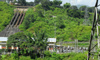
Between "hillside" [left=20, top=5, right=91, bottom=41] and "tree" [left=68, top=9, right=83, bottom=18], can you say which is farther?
"tree" [left=68, top=9, right=83, bottom=18]

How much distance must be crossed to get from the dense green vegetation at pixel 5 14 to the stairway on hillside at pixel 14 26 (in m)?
0.77

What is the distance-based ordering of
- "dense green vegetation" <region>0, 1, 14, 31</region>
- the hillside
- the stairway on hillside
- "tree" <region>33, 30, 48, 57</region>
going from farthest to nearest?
"dense green vegetation" <region>0, 1, 14, 31</region>
the stairway on hillside
the hillside
"tree" <region>33, 30, 48, 57</region>

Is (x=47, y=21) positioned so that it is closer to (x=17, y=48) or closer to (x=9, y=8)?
(x=9, y=8)

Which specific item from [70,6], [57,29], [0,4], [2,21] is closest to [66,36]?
[57,29]

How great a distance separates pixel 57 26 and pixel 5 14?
10981 mm

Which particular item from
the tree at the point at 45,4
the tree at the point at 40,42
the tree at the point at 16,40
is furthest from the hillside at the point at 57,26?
the tree at the point at 40,42

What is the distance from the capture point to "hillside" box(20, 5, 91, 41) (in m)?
21.5

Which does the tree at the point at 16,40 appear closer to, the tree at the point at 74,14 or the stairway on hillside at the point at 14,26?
the stairway on hillside at the point at 14,26

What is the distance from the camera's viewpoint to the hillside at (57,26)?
21531mm

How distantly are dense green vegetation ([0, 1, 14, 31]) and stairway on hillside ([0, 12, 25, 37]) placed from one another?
77 cm

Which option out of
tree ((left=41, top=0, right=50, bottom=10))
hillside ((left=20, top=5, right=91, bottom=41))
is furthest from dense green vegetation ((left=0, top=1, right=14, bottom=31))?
tree ((left=41, top=0, right=50, bottom=10))

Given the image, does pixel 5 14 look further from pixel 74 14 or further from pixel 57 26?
pixel 74 14

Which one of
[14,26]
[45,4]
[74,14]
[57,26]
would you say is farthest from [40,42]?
[45,4]

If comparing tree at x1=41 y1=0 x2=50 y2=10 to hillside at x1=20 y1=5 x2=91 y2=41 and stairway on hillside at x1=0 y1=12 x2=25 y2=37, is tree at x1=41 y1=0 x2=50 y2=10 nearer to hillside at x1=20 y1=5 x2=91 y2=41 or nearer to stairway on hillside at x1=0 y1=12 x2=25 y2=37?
hillside at x1=20 y1=5 x2=91 y2=41
